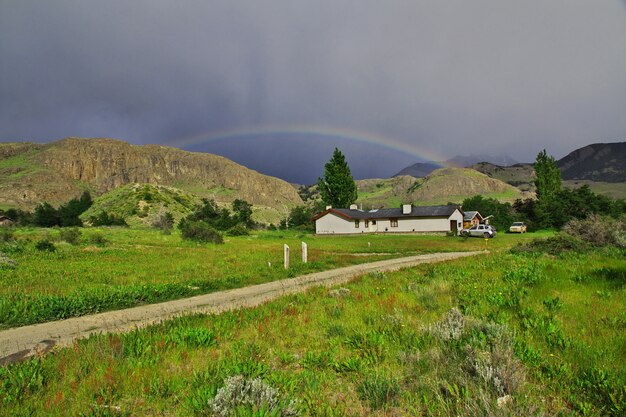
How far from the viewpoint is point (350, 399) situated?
4.00 m

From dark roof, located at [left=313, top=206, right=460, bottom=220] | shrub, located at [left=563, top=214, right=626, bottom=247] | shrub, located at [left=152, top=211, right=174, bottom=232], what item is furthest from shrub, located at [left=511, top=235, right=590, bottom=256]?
shrub, located at [left=152, top=211, right=174, bottom=232]

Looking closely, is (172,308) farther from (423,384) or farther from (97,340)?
(423,384)

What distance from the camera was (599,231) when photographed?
20.7 metres

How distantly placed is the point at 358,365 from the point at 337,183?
237 ft

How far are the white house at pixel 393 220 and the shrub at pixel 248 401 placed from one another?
65.7m

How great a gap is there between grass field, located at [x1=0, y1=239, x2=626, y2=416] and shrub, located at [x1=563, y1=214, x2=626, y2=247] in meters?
15.4

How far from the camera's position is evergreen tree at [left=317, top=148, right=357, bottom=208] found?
249ft

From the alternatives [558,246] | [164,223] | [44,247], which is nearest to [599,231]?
[558,246]

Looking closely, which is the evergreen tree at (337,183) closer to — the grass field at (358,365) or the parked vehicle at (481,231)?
the parked vehicle at (481,231)

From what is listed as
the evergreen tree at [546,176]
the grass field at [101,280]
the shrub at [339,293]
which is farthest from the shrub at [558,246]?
the evergreen tree at [546,176]

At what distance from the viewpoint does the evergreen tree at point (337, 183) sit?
75875mm

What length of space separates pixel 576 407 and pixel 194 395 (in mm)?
4240

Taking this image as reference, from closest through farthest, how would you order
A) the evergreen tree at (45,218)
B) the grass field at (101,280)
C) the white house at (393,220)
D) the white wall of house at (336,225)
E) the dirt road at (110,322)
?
the dirt road at (110,322)
the grass field at (101,280)
the white house at (393,220)
the white wall of house at (336,225)
the evergreen tree at (45,218)

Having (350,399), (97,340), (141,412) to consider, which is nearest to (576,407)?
(350,399)
